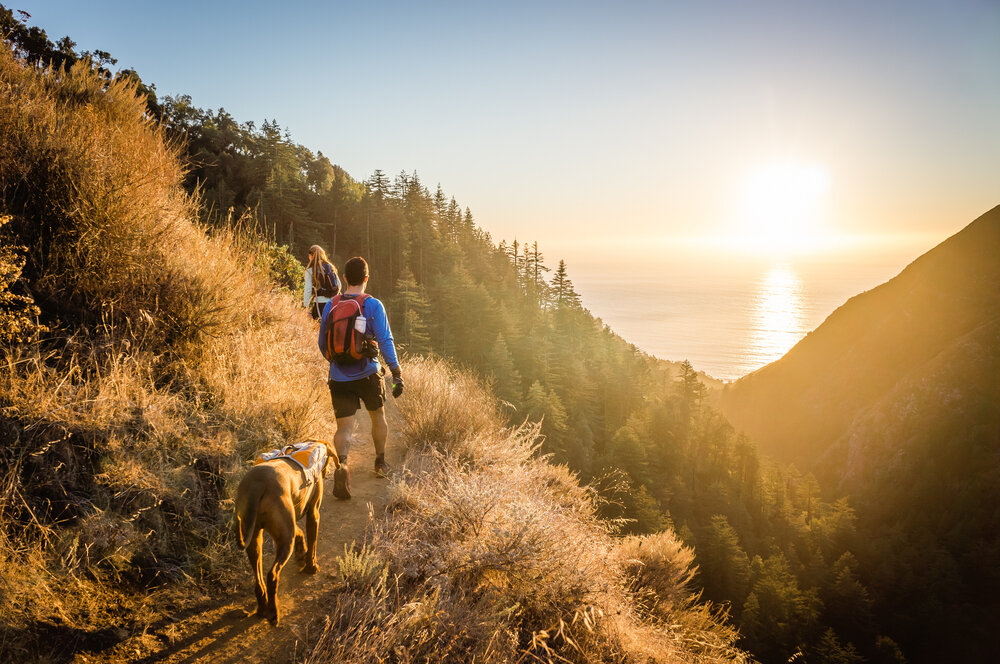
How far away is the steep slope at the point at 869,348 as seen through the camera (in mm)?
89375

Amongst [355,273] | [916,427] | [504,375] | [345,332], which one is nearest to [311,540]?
[345,332]

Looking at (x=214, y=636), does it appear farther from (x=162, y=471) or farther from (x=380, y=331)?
(x=380, y=331)

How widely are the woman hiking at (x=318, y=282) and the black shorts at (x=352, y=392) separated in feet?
8.24

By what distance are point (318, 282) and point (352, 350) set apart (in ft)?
9.44

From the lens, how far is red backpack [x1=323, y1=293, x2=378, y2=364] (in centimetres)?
374

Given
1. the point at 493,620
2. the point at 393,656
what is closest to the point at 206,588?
the point at 393,656

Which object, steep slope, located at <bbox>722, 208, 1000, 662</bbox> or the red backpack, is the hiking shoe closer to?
the red backpack

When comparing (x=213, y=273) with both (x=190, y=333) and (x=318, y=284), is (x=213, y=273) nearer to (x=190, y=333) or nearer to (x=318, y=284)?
(x=190, y=333)

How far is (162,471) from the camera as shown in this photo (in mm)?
2902

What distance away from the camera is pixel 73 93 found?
456cm

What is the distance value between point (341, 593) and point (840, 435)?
10979cm

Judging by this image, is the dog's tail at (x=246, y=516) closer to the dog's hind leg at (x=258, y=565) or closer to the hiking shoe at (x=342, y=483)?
the dog's hind leg at (x=258, y=565)

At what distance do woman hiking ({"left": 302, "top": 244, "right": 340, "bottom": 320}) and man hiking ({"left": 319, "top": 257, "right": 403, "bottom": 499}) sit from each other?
2387 millimetres

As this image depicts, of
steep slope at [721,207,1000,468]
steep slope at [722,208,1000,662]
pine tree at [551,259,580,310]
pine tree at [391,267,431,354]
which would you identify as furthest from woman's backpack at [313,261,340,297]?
steep slope at [721,207,1000,468]
